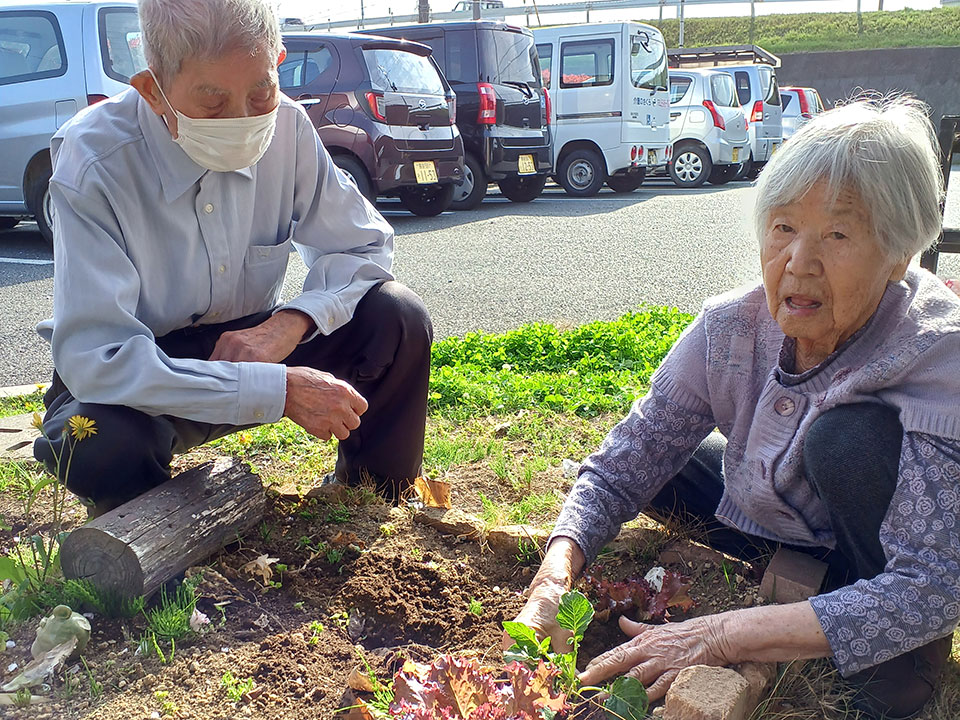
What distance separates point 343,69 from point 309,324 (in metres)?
7.09

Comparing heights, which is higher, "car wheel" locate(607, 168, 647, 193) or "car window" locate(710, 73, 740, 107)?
"car window" locate(710, 73, 740, 107)

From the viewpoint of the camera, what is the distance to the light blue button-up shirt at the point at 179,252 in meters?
2.12

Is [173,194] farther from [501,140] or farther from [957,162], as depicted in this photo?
[957,162]

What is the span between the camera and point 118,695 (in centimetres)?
183

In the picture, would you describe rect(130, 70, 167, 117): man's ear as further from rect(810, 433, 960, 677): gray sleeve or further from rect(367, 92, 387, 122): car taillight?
rect(367, 92, 387, 122): car taillight

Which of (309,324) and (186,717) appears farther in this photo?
(309,324)

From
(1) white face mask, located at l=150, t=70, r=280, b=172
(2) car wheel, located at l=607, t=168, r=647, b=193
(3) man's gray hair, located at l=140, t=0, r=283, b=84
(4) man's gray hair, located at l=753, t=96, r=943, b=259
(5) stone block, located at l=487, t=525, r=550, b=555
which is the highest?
(3) man's gray hair, located at l=140, t=0, r=283, b=84

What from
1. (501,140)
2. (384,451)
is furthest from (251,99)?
(501,140)

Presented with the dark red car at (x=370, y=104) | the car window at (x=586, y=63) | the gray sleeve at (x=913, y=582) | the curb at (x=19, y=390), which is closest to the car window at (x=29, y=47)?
the dark red car at (x=370, y=104)

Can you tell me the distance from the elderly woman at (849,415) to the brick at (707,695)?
84 millimetres

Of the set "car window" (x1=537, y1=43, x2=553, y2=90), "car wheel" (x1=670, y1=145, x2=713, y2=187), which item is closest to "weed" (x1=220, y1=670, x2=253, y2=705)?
"car window" (x1=537, y1=43, x2=553, y2=90)

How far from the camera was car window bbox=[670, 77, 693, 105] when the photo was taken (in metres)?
14.8

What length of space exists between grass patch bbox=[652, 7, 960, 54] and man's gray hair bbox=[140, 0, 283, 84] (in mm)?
32099

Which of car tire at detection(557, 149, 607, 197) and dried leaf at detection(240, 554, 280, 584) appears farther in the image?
car tire at detection(557, 149, 607, 197)
